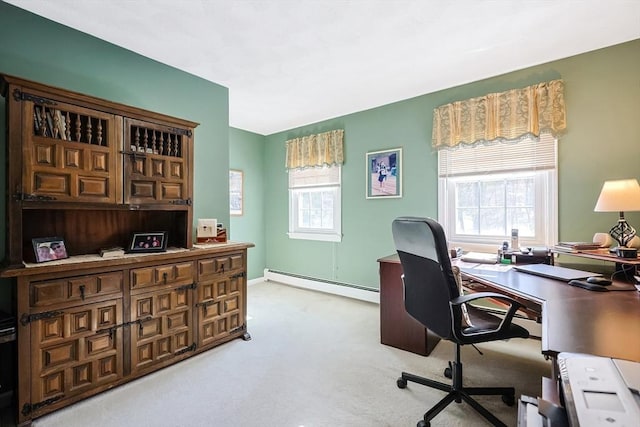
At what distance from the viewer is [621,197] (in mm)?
2008

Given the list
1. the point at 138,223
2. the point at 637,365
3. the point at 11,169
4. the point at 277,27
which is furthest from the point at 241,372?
the point at 277,27

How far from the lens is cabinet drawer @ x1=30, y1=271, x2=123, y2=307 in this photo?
5.66ft

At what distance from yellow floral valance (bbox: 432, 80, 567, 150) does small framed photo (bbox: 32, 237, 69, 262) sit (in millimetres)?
3355

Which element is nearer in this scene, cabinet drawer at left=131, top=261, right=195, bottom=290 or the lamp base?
the lamp base

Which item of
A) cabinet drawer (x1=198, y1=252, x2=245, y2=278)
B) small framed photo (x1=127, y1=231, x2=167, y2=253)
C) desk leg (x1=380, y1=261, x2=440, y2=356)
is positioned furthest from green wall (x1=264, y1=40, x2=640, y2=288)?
small framed photo (x1=127, y1=231, x2=167, y2=253)

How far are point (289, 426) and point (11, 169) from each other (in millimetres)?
2146

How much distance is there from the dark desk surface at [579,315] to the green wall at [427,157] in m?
1.25

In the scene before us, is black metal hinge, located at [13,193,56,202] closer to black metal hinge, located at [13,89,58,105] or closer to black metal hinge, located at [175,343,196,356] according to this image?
black metal hinge, located at [13,89,58,105]

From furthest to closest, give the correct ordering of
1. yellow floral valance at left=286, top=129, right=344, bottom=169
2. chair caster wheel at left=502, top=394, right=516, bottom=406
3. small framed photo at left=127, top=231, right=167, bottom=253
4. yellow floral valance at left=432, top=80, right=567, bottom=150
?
yellow floral valance at left=286, top=129, right=344, bottom=169, yellow floral valance at left=432, top=80, right=567, bottom=150, small framed photo at left=127, top=231, right=167, bottom=253, chair caster wheel at left=502, top=394, right=516, bottom=406

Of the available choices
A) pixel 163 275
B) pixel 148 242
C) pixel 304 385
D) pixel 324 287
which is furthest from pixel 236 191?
pixel 304 385

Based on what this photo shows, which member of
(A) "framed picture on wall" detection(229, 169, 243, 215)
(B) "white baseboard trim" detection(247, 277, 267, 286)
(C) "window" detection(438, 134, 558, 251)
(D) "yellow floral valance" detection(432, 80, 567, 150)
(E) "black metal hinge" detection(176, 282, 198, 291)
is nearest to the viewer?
(E) "black metal hinge" detection(176, 282, 198, 291)

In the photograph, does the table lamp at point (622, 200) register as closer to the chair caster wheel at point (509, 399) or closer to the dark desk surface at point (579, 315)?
the dark desk surface at point (579, 315)

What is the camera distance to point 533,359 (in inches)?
94.9

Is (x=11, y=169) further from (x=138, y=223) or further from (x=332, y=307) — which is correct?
(x=332, y=307)
